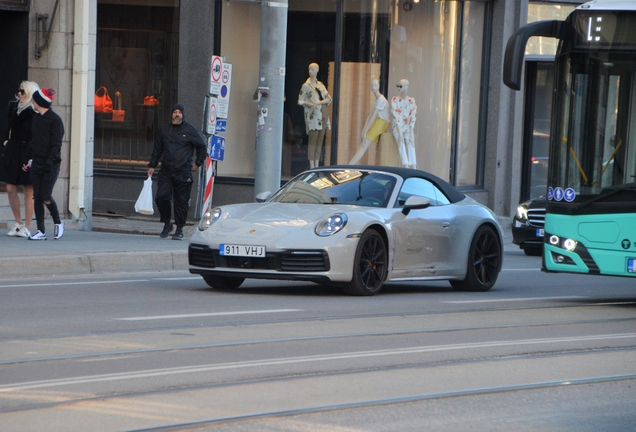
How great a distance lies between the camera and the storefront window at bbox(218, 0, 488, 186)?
20.0m

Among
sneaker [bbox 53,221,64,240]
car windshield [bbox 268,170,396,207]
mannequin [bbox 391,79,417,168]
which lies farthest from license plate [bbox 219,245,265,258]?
mannequin [bbox 391,79,417,168]

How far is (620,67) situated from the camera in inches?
416

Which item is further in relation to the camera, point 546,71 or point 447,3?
point 546,71

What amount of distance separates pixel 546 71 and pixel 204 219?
14.0 metres

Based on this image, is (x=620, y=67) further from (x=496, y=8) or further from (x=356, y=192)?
(x=496, y=8)

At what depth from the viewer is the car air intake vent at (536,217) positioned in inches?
664

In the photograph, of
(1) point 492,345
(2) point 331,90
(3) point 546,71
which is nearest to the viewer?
(1) point 492,345

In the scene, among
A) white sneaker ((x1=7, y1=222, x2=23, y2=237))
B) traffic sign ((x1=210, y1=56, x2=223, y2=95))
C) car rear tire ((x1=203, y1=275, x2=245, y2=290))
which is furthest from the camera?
traffic sign ((x1=210, y1=56, x2=223, y2=95))

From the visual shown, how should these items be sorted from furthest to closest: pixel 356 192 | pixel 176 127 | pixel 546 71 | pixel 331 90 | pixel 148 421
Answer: pixel 546 71, pixel 331 90, pixel 176 127, pixel 356 192, pixel 148 421

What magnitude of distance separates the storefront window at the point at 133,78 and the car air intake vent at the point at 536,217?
23.4 ft

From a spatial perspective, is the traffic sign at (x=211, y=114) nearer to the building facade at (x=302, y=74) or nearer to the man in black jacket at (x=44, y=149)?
the building facade at (x=302, y=74)

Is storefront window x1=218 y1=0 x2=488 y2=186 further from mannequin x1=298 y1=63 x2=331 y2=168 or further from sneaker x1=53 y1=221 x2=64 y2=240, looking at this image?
sneaker x1=53 y1=221 x2=64 y2=240

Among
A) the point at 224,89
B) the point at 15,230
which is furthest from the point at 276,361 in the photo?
the point at 224,89

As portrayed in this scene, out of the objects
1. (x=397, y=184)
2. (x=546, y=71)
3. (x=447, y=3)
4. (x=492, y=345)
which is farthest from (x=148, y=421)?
(x=546, y=71)
